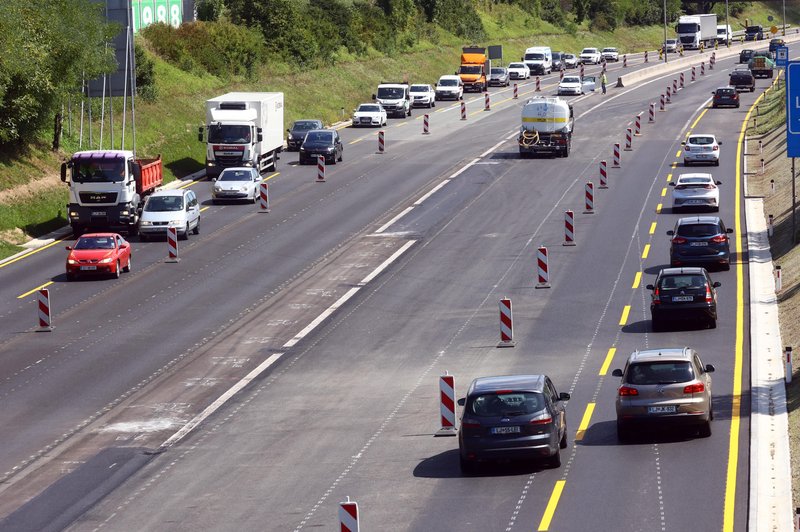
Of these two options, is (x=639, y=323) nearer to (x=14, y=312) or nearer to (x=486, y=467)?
(x=486, y=467)

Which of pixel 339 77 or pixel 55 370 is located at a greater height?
pixel 339 77

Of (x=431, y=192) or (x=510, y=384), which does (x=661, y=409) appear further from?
(x=431, y=192)

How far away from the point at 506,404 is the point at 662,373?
3543 mm

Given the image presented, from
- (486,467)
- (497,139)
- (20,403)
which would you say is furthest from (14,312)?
(497,139)

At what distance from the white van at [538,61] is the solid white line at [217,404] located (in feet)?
301

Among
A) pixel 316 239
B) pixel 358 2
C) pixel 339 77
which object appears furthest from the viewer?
pixel 358 2

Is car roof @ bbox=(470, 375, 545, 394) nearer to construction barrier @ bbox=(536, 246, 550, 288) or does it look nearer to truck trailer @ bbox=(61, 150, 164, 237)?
construction barrier @ bbox=(536, 246, 550, 288)

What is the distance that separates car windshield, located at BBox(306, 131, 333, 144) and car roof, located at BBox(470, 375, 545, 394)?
45710 mm

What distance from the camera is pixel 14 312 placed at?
130 feet

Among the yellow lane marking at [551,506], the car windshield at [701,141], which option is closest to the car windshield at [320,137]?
the car windshield at [701,141]

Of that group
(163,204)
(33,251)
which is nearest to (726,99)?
(163,204)

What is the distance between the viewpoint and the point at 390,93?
8994 centimetres

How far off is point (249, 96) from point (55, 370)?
34516 millimetres

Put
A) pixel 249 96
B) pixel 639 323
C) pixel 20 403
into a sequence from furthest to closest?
pixel 249 96
pixel 639 323
pixel 20 403
